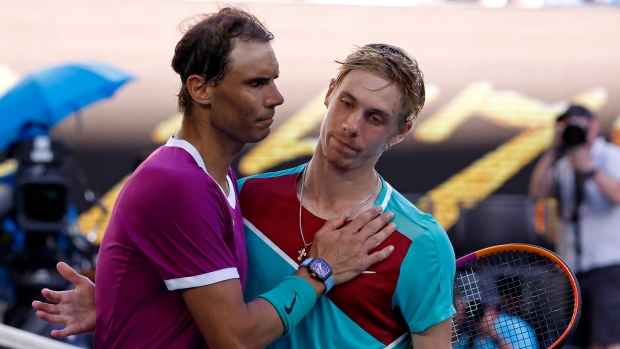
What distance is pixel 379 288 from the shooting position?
2605 mm

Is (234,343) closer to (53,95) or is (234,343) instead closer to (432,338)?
(432,338)

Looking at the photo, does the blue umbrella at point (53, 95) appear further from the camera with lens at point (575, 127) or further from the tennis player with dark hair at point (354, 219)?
the tennis player with dark hair at point (354, 219)

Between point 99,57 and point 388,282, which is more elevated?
point 388,282

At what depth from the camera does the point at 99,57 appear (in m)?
8.84

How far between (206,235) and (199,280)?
11 centimetres

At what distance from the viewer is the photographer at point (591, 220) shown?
5961mm

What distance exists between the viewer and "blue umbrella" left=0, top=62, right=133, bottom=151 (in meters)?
6.54

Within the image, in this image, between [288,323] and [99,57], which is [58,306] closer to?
[288,323]

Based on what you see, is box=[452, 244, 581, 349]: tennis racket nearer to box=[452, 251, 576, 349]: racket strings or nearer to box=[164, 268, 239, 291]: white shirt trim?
box=[452, 251, 576, 349]: racket strings

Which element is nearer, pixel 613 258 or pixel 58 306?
pixel 58 306

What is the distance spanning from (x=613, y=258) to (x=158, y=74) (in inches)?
185

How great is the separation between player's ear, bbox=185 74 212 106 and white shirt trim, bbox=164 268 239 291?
0.47 metres

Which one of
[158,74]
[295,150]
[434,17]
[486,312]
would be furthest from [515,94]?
[486,312]

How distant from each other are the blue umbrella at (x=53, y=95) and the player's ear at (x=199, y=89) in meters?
4.10
